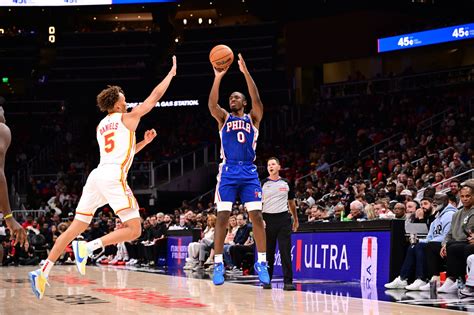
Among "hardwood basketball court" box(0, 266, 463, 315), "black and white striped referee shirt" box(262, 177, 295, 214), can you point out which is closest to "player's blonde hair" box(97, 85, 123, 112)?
"hardwood basketball court" box(0, 266, 463, 315)

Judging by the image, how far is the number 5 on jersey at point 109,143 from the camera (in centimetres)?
671

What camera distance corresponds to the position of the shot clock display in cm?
2522

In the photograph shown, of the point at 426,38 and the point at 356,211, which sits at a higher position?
the point at 426,38

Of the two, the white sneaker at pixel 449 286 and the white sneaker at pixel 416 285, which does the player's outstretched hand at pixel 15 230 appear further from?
the white sneaker at pixel 416 285

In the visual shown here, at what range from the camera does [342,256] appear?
11188 mm

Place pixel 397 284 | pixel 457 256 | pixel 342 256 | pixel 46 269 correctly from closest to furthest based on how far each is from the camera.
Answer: pixel 46 269, pixel 457 256, pixel 397 284, pixel 342 256

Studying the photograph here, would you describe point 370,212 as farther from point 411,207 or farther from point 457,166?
point 457,166

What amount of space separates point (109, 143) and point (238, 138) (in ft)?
6.17

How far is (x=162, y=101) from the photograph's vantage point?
107 feet

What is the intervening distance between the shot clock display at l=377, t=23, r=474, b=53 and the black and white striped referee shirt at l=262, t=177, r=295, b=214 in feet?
56.1

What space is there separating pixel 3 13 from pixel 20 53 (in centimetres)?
365

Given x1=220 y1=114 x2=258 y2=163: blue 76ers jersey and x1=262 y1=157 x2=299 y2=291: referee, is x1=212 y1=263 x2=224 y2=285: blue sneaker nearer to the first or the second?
Answer: x1=220 y1=114 x2=258 y2=163: blue 76ers jersey

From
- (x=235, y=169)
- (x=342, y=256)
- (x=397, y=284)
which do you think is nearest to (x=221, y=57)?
(x=235, y=169)

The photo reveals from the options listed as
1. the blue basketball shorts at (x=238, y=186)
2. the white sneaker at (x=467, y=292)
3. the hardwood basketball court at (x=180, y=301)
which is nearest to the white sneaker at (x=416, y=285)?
the white sneaker at (x=467, y=292)
